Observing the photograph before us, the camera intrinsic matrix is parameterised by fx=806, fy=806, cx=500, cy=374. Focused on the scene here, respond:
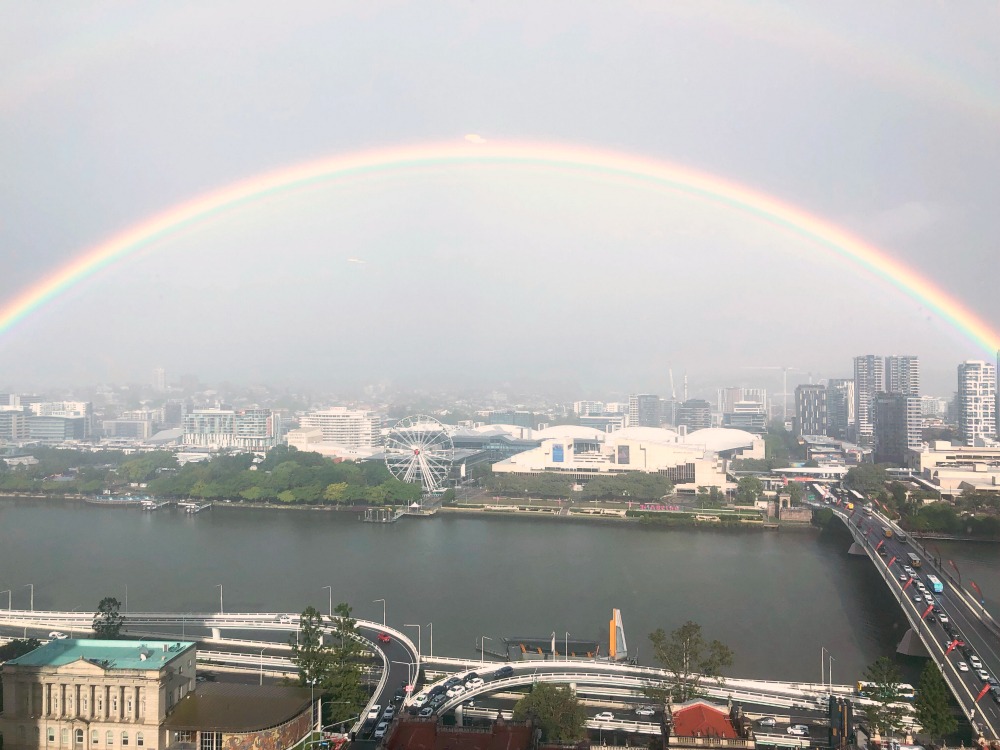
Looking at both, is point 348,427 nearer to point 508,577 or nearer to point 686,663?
point 508,577

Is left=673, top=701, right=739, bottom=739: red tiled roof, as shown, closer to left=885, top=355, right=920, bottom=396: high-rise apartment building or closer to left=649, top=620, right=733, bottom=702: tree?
left=649, top=620, right=733, bottom=702: tree

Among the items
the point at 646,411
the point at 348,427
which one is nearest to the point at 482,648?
the point at 348,427

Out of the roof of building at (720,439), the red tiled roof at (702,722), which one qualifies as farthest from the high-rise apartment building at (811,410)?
the red tiled roof at (702,722)

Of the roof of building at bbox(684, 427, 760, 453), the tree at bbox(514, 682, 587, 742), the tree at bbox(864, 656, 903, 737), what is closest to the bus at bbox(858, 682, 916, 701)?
the tree at bbox(864, 656, 903, 737)

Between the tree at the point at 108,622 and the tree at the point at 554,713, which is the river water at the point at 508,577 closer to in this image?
the tree at the point at 108,622

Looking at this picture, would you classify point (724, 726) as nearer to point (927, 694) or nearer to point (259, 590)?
point (927, 694)

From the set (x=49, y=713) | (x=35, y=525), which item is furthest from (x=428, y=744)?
(x=35, y=525)
